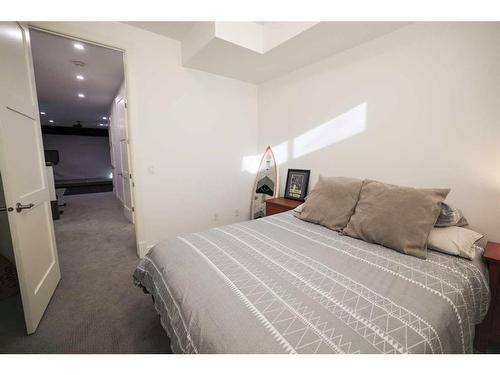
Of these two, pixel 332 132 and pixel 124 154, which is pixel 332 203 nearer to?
pixel 332 132

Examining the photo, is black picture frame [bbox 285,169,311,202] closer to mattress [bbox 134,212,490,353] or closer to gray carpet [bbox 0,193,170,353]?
mattress [bbox 134,212,490,353]

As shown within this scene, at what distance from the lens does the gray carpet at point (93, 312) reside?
1414 mm

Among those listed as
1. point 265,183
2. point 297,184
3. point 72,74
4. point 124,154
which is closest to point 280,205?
point 297,184

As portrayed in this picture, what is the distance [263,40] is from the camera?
93.6 inches

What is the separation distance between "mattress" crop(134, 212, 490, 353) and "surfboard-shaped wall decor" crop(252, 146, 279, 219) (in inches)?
68.4

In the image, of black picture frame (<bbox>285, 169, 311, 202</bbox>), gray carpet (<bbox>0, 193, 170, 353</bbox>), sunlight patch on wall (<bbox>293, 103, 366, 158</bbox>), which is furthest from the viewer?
black picture frame (<bbox>285, 169, 311, 202</bbox>)

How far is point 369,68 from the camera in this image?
218 cm

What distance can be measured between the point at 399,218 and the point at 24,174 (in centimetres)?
260

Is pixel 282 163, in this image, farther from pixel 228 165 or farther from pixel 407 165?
pixel 407 165

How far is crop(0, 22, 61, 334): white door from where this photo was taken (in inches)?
55.0

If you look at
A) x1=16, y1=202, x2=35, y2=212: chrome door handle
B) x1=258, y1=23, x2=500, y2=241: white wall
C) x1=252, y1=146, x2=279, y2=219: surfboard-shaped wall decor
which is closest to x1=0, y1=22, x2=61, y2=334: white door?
x1=16, y1=202, x2=35, y2=212: chrome door handle

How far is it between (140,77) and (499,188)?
3301 millimetres

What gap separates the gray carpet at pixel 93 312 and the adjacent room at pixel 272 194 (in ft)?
0.05
